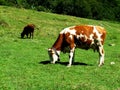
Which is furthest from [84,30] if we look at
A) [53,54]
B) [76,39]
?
[53,54]

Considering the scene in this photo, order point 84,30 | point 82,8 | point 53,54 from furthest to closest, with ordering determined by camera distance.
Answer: point 82,8 → point 53,54 → point 84,30

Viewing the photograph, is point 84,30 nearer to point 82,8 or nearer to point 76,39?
point 76,39

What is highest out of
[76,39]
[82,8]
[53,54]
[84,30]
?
[84,30]

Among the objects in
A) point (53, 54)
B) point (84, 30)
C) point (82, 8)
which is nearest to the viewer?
point (84, 30)

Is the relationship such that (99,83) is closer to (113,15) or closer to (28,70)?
(28,70)

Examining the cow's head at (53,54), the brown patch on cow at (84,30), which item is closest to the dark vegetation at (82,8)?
the cow's head at (53,54)

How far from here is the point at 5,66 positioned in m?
19.8

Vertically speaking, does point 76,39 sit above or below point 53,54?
above

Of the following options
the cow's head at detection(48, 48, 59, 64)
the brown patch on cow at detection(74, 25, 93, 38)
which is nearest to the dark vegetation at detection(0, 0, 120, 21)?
the cow's head at detection(48, 48, 59, 64)

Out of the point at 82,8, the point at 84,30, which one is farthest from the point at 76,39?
the point at 82,8

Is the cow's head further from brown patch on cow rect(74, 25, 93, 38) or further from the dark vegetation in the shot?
the dark vegetation

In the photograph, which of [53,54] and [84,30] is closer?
[84,30]

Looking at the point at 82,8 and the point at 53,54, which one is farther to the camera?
the point at 82,8

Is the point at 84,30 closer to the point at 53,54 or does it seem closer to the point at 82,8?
the point at 53,54
